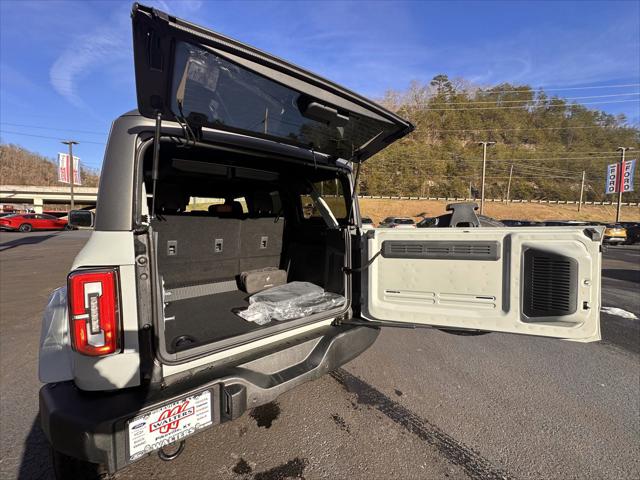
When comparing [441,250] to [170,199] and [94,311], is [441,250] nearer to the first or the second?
[94,311]

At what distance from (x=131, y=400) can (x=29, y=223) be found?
31271 mm

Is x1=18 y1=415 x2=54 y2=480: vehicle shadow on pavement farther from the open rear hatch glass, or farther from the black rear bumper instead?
the open rear hatch glass

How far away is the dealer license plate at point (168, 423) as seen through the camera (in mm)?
1312

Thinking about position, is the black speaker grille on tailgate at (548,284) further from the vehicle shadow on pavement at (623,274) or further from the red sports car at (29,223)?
the red sports car at (29,223)

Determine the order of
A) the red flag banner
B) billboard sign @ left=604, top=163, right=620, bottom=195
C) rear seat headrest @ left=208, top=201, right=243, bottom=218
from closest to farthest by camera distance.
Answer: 1. rear seat headrest @ left=208, top=201, right=243, bottom=218
2. the red flag banner
3. billboard sign @ left=604, top=163, right=620, bottom=195

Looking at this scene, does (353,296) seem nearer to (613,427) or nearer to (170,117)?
(170,117)

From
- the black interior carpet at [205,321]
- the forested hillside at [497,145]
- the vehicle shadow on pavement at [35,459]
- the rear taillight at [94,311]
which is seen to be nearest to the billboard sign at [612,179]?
the forested hillside at [497,145]

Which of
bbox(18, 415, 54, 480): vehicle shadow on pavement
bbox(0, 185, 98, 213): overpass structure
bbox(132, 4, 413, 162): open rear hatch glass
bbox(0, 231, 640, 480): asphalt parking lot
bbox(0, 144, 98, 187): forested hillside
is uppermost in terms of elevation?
bbox(0, 144, 98, 187): forested hillside

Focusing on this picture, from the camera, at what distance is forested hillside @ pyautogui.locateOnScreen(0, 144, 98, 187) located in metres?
76.0

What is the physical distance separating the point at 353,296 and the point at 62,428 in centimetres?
191

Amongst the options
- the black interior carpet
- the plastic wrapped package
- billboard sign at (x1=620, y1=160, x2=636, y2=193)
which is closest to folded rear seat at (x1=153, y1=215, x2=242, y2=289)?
the black interior carpet

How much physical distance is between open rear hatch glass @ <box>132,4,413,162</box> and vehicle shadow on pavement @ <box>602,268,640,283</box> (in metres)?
9.34

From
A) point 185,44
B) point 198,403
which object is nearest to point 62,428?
point 198,403

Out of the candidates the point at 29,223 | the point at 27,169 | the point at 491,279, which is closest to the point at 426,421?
the point at 491,279
